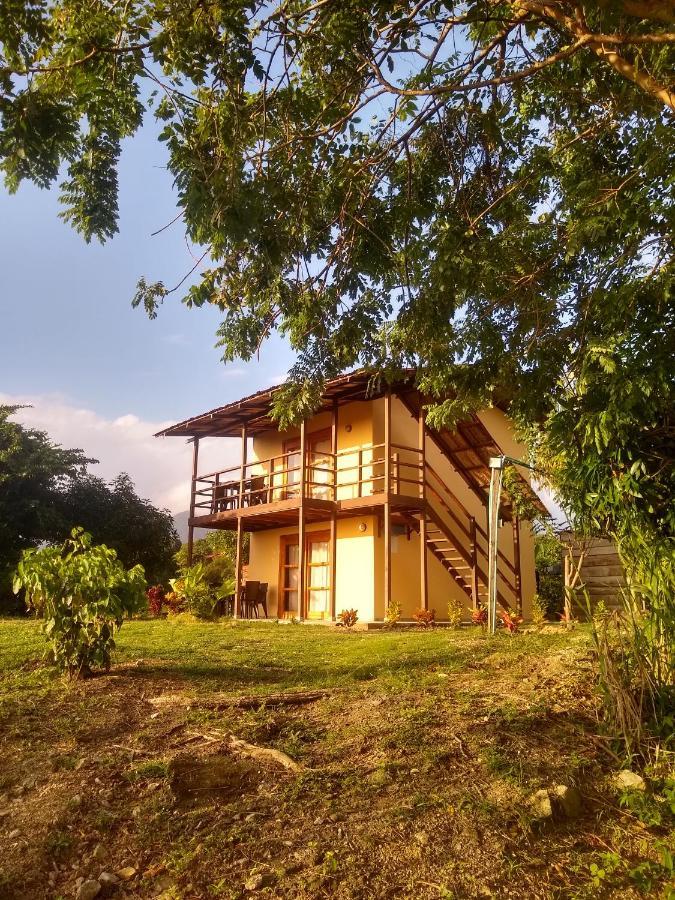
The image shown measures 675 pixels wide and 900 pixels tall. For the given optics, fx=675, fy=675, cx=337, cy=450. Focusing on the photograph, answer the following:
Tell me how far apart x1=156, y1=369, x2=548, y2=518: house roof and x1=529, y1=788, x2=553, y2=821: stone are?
10.4 meters

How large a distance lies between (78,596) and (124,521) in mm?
16260

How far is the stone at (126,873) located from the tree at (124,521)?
60.1ft

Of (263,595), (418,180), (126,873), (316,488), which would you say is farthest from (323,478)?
(126,873)

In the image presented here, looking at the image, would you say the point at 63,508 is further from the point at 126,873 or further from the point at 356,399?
the point at 126,873

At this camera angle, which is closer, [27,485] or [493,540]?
[493,540]

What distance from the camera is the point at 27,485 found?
19.8 m

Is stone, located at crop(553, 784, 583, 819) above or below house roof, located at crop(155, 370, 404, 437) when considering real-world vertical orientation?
below

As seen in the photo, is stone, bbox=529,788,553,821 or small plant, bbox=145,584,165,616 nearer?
stone, bbox=529,788,553,821

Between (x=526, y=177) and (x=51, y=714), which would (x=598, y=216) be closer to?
(x=526, y=177)

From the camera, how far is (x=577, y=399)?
5.09 meters

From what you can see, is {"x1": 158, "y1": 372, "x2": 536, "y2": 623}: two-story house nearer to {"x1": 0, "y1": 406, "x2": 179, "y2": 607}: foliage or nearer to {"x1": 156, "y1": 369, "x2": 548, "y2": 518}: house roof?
{"x1": 156, "y1": 369, "x2": 548, "y2": 518}: house roof

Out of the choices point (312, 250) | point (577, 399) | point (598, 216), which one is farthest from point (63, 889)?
point (598, 216)

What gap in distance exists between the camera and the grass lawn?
2.71m

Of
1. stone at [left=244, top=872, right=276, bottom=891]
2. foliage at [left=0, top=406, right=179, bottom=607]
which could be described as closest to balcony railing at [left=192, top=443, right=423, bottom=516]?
foliage at [left=0, top=406, right=179, bottom=607]
